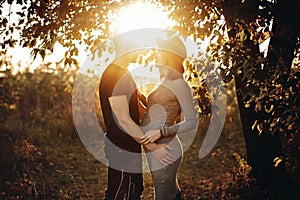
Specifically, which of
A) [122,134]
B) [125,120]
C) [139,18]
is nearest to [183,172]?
[139,18]

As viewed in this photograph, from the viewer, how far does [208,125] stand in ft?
37.8

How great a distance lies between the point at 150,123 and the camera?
176 inches

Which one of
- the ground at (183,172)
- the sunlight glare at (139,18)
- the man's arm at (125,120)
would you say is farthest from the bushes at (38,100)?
the man's arm at (125,120)

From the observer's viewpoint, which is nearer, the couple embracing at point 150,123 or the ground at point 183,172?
the couple embracing at point 150,123

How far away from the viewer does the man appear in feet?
14.8

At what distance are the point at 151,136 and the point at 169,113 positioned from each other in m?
0.25

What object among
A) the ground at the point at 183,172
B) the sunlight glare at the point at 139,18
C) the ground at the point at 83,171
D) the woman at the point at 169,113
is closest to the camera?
the woman at the point at 169,113

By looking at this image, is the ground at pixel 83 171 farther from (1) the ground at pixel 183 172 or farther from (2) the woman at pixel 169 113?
(2) the woman at pixel 169 113

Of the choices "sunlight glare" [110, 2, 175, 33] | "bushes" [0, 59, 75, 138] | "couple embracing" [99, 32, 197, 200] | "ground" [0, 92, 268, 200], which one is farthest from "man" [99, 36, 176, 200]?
"bushes" [0, 59, 75, 138]

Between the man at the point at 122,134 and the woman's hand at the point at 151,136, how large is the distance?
0.05m

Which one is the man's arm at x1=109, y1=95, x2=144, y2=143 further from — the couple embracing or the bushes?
the bushes

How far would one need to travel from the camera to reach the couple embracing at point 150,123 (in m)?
4.35

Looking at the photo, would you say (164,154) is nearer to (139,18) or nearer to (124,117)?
(124,117)

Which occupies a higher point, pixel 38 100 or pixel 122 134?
pixel 38 100
